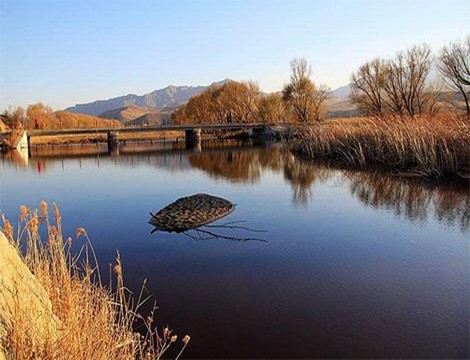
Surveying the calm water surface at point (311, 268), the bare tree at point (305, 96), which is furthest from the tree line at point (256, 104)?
the calm water surface at point (311, 268)

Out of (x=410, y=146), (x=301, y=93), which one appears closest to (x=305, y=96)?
(x=301, y=93)

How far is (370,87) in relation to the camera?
42.3m

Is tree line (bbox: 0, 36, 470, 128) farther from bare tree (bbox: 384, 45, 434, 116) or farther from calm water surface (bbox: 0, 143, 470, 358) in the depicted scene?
calm water surface (bbox: 0, 143, 470, 358)

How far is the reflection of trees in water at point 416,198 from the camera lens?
9.36 m

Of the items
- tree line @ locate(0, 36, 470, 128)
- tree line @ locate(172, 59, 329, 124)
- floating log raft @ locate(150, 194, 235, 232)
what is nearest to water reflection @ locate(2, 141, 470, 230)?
floating log raft @ locate(150, 194, 235, 232)

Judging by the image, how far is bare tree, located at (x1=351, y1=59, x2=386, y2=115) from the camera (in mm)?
41344

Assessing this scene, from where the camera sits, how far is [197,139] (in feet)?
156

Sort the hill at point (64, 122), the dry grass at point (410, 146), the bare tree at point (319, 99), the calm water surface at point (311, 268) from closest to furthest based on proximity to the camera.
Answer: the calm water surface at point (311, 268), the dry grass at point (410, 146), the bare tree at point (319, 99), the hill at point (64, 122)

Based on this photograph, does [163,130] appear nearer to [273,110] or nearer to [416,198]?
[273,110]

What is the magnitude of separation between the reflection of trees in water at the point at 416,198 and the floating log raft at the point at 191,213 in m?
3.84

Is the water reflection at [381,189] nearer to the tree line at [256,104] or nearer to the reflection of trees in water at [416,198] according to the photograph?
the reflection of trees in water at [416,198]

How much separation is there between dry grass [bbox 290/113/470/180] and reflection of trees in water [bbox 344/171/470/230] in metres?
1.15

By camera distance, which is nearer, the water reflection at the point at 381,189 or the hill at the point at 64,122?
the water reflection at the point at 381,189

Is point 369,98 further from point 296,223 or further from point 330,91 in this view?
point 296,223
